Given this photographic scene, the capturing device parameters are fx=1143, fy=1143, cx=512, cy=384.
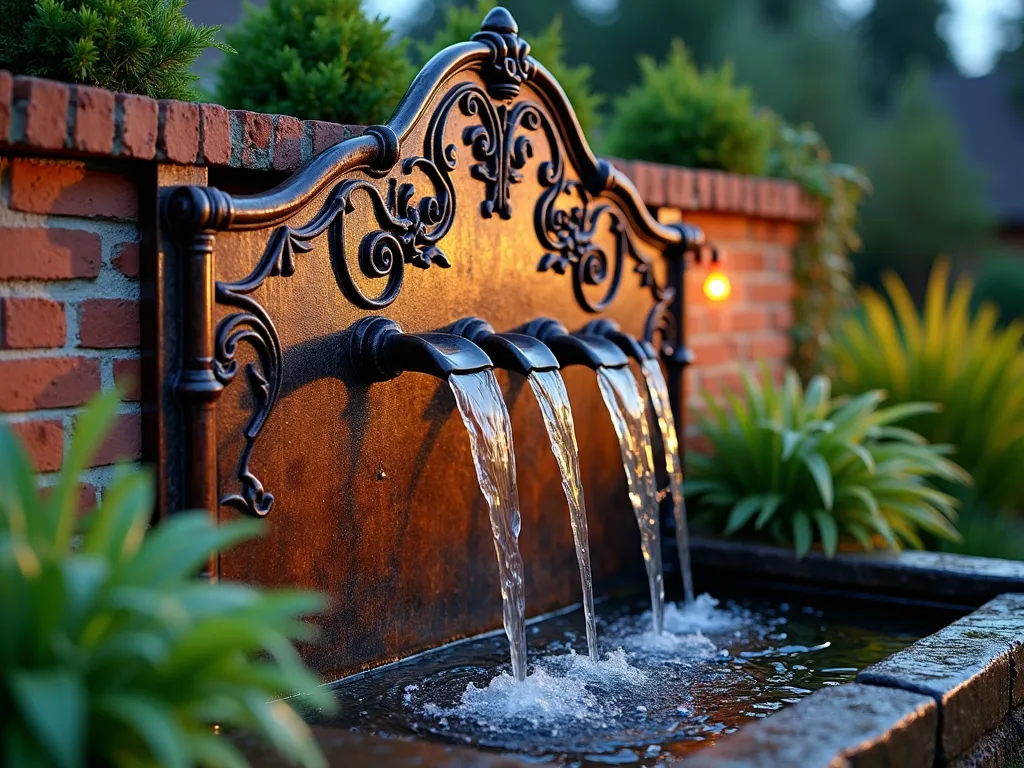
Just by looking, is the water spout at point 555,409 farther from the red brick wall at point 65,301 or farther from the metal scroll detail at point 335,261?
the red brick wall at point 65,301

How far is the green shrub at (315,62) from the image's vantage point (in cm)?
313

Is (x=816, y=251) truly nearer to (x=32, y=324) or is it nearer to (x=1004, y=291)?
(x=32, y=324)

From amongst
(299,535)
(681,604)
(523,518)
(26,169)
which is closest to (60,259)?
(26,169)

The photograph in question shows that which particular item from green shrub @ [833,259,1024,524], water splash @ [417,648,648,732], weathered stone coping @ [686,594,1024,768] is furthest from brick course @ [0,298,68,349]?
green shrub @ [833,259,1024,524]

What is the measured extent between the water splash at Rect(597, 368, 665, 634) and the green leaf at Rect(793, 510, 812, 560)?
0.57 metres

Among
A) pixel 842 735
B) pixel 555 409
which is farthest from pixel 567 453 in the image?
pixel 842 735

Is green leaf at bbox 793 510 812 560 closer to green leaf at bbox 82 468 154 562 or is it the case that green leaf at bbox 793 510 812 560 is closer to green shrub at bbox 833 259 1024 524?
green shrub at bbox 833 259 1024 524

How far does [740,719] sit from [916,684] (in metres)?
0.41

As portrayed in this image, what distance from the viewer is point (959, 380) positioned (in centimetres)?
512

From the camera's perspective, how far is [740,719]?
247cm

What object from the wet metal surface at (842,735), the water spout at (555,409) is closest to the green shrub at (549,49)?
the water spout at (555,409)

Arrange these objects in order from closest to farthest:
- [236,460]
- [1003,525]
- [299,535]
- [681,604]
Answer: [236,460] < [299,535] < [681,604] < [1003,525]

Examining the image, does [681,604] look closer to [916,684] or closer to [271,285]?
[916,684]

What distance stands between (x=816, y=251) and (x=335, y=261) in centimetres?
307
